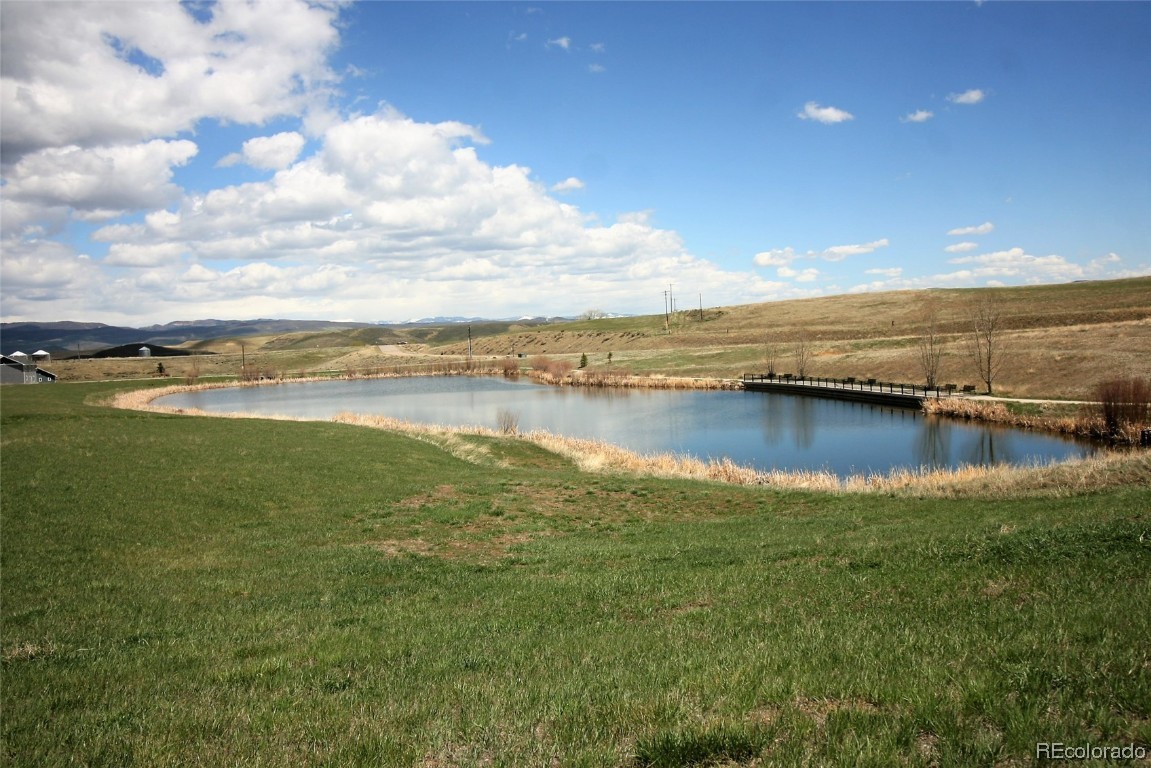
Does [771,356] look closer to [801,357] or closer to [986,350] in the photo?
[801,357]

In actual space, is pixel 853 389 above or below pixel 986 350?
below

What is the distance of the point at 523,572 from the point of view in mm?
12023

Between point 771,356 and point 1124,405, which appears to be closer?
point 1124,405

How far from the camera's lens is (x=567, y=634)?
7.93 m

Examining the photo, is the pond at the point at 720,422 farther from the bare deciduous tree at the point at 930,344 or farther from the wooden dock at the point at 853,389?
the bare deciduous tree at the point at 930,344

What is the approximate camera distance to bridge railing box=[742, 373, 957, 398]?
52469 mm

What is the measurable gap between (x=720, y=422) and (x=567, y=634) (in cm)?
4247

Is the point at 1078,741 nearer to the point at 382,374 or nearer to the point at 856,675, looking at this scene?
the point at 856,675

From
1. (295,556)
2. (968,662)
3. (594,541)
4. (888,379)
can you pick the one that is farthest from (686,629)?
(888,379)

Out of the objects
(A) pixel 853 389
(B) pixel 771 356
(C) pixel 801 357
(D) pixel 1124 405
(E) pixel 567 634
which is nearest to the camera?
(E) pixel 567 634

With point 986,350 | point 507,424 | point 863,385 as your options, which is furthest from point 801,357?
point 507,424

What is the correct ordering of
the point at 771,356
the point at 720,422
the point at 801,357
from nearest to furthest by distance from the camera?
the point at 720,422
the point at 801,357
the point at 771,356

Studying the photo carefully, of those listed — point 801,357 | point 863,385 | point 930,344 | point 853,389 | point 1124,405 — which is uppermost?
point 930,344

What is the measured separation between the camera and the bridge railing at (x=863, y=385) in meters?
52.5
